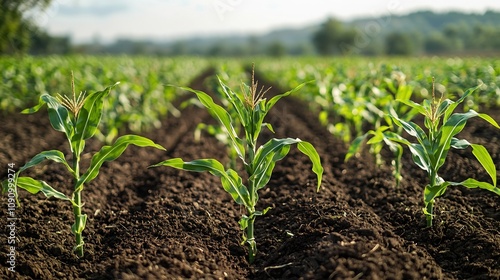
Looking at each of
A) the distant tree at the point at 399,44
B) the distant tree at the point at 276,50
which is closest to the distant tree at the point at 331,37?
the distant tree at the point at 399,44

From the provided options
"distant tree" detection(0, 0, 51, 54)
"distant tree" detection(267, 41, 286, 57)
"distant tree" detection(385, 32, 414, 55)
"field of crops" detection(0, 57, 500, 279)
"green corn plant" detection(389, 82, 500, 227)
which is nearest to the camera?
"field of crops" detection(0, 57, 500, 279)

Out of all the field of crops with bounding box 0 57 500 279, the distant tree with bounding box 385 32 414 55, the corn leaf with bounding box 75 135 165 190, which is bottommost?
the distant tree with bounding box 385 32 414 55

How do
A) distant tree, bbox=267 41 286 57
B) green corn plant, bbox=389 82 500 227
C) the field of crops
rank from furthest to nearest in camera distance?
distant tree, bbox=267 41 286 57 < green corn plant, bbox=389 82 500 227 < the field of crops

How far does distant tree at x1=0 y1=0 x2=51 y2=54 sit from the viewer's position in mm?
12351

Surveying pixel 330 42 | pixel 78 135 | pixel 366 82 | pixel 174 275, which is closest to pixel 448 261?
pixel 174 275

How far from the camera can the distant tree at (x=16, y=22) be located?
12.4 m

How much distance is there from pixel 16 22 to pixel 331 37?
208ft

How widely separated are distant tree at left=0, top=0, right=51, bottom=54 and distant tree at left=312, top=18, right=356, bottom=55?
5720 cm

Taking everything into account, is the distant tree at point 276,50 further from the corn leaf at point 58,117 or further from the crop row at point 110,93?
the corn leaf at point 58,117

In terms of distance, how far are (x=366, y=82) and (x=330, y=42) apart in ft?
222

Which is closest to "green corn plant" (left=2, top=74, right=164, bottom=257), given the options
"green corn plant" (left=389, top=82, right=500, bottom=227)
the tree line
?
"green corn plant" (left=389, top=82, right=500, bottom=227)

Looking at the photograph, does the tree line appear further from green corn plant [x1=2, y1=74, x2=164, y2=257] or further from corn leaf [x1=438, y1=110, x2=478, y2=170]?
green corn plant [x1=2, y1=74, x2=164, y2=257]

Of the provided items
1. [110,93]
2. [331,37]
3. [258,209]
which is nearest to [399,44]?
[331,37]

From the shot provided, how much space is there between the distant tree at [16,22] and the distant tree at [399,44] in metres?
39.6
